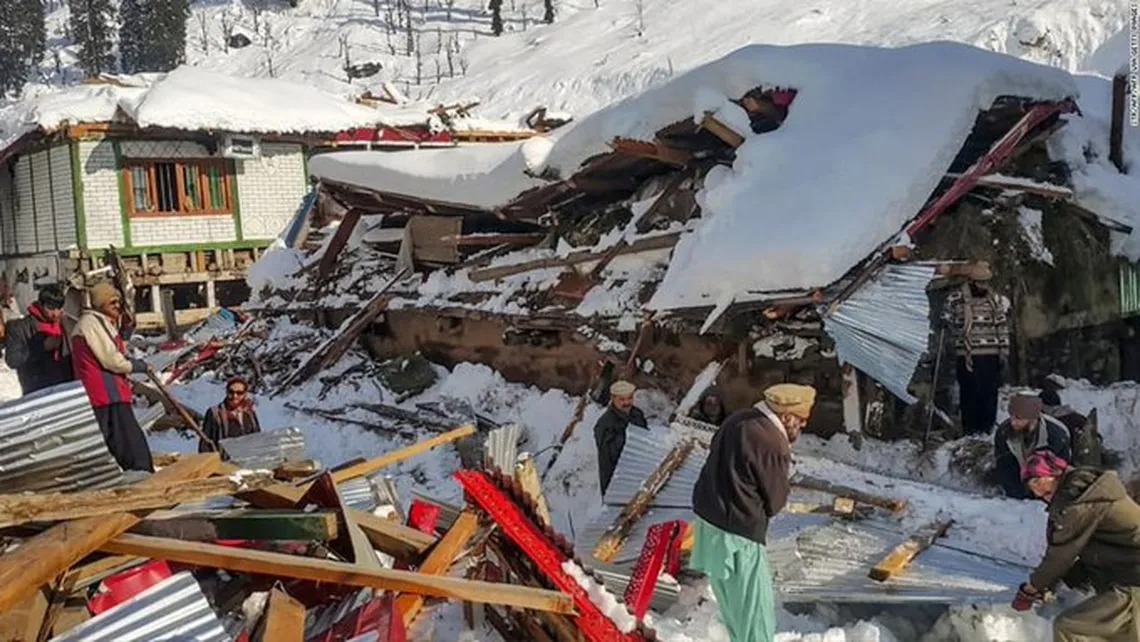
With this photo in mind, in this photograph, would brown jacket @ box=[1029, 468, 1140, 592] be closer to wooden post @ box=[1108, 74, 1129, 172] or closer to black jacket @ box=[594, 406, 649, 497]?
black jacket @ box=[594, 406, 649, 497]

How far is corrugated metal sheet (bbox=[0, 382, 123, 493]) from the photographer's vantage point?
453cm

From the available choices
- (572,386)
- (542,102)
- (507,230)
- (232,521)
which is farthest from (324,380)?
(542,102)

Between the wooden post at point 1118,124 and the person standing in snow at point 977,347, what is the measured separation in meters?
2.16

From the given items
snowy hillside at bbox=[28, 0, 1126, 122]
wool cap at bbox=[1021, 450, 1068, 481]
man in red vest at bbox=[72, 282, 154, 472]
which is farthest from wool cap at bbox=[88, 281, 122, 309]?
snowy hillside at bbox=[28, 0, 1126, 122]

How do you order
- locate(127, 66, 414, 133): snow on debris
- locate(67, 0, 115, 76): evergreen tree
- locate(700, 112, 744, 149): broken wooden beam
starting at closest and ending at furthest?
locate(700, 112, 744, 149): broken wooden beam → locate(127, 66, 414, 133): snow on debris → locate(67, 0, 115, 76): evergreen tree

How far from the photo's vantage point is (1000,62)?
344 inches

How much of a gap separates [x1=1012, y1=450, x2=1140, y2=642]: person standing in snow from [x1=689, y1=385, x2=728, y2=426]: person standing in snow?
3935mm

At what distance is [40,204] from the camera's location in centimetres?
2220

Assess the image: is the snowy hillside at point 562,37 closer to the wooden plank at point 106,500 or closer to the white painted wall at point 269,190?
the white painted wall at point 269,190

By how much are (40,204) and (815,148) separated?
1945 cm

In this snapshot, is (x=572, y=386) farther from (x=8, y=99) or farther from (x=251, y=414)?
(x=8, y=99)

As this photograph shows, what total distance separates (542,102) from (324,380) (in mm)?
28744

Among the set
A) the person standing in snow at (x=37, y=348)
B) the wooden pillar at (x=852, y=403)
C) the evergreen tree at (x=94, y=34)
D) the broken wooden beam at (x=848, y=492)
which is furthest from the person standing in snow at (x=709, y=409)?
the evergreen tree at (x=94, y=34)

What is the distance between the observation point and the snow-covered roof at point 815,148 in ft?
25.7
